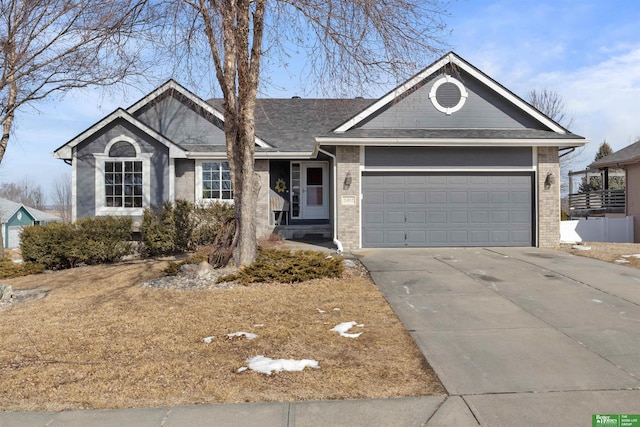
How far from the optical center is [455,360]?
15.9 feet

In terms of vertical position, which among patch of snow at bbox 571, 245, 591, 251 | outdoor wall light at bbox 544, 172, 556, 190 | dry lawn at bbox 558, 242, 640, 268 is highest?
outdoor wall light at bbox 544, 172, 556, 190

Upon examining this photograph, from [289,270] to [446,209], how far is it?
6701 mm

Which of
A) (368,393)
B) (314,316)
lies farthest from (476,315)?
(368,393)

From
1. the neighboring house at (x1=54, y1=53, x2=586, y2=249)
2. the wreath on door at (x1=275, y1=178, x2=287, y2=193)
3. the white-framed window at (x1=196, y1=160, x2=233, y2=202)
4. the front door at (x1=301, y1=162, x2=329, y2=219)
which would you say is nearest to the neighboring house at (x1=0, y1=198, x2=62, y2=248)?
the neighboring house at (x1=54, y1=53, x2=586, y2=249)

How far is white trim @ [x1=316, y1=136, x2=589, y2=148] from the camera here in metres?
13.1

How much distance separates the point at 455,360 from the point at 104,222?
36.5 ft

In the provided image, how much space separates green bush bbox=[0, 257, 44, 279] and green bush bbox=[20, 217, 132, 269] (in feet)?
1.42

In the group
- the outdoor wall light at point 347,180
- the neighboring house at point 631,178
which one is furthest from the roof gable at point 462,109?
the neighboring house at point 631,178

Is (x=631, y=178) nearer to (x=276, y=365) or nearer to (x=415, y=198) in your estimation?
(x=415, y=198)

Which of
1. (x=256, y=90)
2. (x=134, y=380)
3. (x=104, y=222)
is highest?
(x=256, y=90)

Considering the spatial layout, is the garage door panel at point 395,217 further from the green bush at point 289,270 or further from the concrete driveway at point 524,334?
the green bush at point 289,270

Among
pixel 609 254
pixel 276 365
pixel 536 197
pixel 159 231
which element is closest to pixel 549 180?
pixel 536 197

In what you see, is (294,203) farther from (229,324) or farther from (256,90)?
(229,324)

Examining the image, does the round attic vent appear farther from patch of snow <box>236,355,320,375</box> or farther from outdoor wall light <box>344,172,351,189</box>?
patch of snow <box>236,355,320,375</box>
